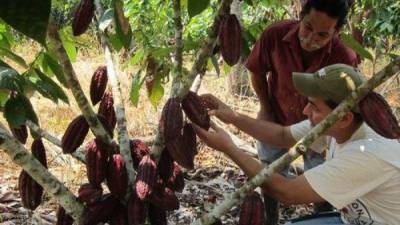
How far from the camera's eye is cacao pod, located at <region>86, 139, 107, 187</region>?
137 centimetres

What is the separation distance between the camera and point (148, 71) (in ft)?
6.34

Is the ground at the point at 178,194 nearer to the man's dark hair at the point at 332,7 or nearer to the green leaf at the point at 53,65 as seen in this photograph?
the green leaf at the point at 53,65

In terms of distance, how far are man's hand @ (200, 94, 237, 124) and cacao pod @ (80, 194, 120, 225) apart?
1.70ft

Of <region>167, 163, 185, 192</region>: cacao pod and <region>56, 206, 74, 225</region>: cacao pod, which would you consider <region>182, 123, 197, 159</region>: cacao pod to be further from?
<region>56, 206, 74, 225</region>: cacao pod

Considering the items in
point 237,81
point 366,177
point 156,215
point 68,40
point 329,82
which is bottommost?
point 366,177

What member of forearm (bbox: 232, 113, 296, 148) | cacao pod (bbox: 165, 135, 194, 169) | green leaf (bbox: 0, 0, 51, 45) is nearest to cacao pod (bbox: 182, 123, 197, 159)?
cacao pod (bbox: 165, 135, 194, 169)

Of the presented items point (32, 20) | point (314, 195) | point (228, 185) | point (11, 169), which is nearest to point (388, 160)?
point (314, 195)

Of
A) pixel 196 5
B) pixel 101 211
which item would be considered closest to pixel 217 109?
pixel 101 211

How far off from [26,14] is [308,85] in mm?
1284

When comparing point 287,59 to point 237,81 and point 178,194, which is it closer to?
point 178,194

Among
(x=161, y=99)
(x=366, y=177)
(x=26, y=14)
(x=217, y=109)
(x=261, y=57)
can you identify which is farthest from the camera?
(x=161, y=99)

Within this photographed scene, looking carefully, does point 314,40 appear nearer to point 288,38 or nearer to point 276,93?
point 288,38

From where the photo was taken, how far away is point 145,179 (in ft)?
4.38

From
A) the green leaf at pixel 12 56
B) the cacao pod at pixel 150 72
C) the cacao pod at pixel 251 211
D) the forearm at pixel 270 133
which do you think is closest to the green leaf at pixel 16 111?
the green leaf at pixel 12 56
